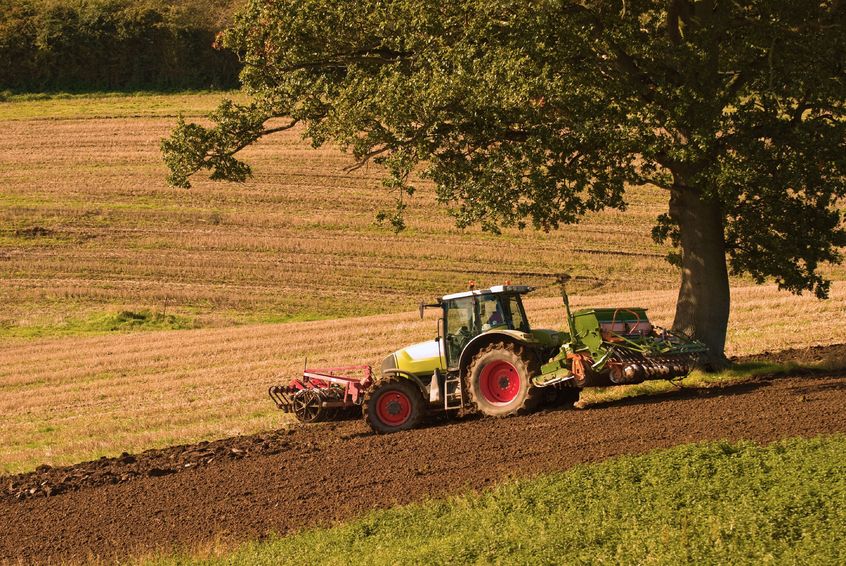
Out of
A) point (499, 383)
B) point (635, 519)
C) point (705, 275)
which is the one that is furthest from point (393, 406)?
point (635, 519)

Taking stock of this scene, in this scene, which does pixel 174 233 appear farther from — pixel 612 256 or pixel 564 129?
pixel 564 129

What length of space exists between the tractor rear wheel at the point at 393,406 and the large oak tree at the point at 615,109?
2.80 m

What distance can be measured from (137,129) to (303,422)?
3732 centimetres

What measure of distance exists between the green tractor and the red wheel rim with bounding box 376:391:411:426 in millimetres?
15

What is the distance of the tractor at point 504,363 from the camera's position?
50.0 feet

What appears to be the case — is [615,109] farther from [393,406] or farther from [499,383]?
[393,406]

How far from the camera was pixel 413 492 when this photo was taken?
11.8 m

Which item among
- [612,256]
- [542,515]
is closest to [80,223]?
[612,256]

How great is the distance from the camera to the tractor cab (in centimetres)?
1641

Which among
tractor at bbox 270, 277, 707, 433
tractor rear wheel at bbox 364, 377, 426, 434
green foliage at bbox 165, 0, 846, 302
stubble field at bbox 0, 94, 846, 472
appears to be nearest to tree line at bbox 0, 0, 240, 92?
stubble field at bbox 0, 94, 846, 472

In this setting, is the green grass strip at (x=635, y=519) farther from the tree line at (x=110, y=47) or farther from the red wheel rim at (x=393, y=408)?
the tree line at (x=110, y=47)

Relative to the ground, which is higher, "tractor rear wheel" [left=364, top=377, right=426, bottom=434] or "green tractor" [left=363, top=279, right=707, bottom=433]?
"green tractor" [left=363, top=279, right=707, bottom=433]

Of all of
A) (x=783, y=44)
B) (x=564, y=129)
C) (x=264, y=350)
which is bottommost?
(x=264, y=350)

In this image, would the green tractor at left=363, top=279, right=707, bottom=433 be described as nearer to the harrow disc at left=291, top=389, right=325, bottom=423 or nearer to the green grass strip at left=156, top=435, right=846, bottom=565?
the harrow disc at left=291, top=389, right=325, bottom=423
